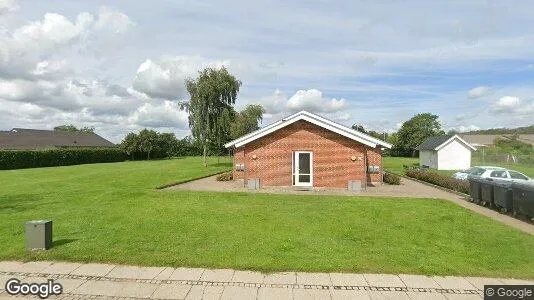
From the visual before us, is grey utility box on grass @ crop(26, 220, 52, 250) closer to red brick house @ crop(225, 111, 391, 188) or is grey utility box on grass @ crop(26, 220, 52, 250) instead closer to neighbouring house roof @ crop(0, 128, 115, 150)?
red brick house @ crop(225, 111, 391, 188)

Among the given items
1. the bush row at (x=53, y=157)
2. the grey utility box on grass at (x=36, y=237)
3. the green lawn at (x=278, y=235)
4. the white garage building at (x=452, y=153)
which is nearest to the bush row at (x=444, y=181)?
the green lawn at (x=278, y=235)

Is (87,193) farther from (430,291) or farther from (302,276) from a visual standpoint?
(430,291)

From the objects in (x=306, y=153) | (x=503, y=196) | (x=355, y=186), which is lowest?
(x=355, y=186)

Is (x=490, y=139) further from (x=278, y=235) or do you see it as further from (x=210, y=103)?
(x=278, y=235)

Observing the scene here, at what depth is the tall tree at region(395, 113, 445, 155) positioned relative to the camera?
75.3 meters

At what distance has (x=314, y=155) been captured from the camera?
72.9 ft

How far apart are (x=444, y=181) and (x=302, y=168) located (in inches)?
339

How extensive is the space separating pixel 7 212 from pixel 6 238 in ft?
16.7

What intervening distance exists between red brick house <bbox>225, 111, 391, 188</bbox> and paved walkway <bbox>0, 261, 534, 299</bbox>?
14368 millimetres

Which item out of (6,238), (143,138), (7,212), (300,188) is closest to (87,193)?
(7,212)

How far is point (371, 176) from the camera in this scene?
25547 mm

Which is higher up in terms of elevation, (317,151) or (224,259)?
(317,151)

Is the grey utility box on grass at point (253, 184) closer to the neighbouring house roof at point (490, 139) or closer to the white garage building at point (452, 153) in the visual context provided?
the white garage building at point (452, 153)

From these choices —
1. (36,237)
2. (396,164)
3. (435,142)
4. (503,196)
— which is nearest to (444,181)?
(503,196)
